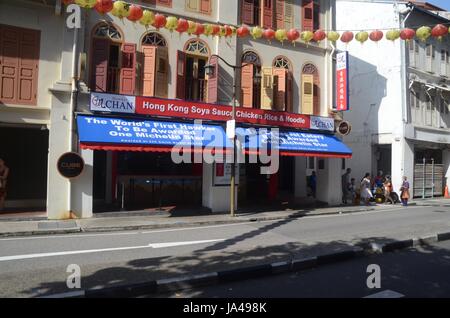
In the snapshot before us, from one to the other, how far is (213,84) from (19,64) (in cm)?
673

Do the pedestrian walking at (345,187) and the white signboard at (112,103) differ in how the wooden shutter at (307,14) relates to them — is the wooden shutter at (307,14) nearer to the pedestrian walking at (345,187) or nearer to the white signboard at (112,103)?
the pedestrian walking at (345,187)

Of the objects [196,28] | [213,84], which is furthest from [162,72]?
[196,28]

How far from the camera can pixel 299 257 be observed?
7.53 meters

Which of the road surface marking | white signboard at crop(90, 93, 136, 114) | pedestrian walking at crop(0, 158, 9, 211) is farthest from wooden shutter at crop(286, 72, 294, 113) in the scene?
the road surface marking

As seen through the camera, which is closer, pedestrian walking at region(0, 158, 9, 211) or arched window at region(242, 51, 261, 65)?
pedestrian walking at region(0, 158, 9, 211)

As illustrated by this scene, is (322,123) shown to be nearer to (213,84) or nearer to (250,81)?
(250,81)

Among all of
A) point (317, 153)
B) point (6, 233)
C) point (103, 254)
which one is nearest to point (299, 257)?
point (103, 254)

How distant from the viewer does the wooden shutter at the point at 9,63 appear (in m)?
12.6

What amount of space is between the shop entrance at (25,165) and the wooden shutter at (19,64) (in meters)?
1.98

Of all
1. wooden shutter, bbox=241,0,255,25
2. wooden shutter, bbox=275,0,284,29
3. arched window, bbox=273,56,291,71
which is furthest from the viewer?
wooden shutter, bbox=275,0,284,29

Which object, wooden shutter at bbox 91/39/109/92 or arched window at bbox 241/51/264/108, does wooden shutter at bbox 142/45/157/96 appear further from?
arched window at bbox 241/51/264/108

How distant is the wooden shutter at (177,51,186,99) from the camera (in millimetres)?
15117

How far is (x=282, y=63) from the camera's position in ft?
58.1

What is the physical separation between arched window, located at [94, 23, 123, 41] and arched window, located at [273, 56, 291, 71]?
6.76m
